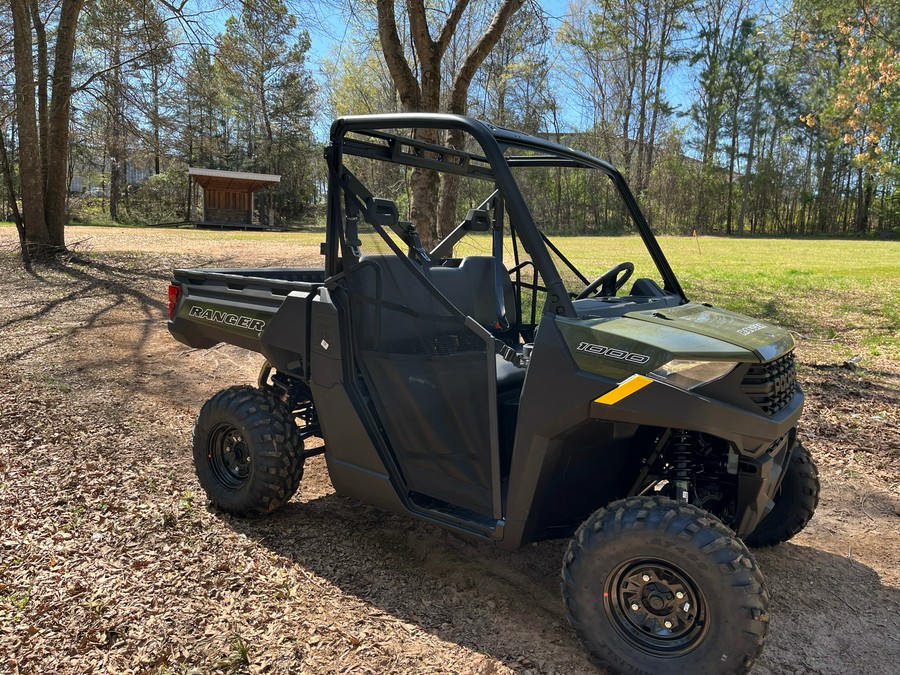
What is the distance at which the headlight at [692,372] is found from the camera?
233 centimetres

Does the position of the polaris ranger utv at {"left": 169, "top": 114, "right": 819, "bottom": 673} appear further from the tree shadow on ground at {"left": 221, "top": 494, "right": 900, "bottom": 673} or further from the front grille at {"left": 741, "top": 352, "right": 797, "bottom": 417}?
the tree shadow on ground at {"left": 221, "top": 494, "right": 900, "bottom": 673}

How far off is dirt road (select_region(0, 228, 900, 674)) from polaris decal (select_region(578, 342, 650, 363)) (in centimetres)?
117

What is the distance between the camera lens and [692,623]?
92.5 inches

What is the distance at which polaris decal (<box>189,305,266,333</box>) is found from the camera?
12.0ft

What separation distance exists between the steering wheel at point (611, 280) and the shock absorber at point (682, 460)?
76cm

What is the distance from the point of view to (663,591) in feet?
7.84

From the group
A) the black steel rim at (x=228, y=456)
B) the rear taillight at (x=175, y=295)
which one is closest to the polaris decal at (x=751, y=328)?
the black steel rim at (x=228, y=456)

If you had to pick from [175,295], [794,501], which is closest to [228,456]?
[175,295]

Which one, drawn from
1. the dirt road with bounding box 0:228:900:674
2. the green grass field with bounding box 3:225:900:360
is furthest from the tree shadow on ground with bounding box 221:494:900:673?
the green grass field with bounding box 3:225:900:360

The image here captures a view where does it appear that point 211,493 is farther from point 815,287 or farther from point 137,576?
point 815,287

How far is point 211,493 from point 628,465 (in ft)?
7.30

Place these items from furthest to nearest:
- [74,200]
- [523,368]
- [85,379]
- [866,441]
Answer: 1. [74,200]
2. [85,379]
3. [866,441]
4. [523,368]

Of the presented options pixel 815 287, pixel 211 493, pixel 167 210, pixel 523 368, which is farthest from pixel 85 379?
pixel 167 210

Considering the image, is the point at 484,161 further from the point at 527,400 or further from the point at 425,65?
the point at 425,65
